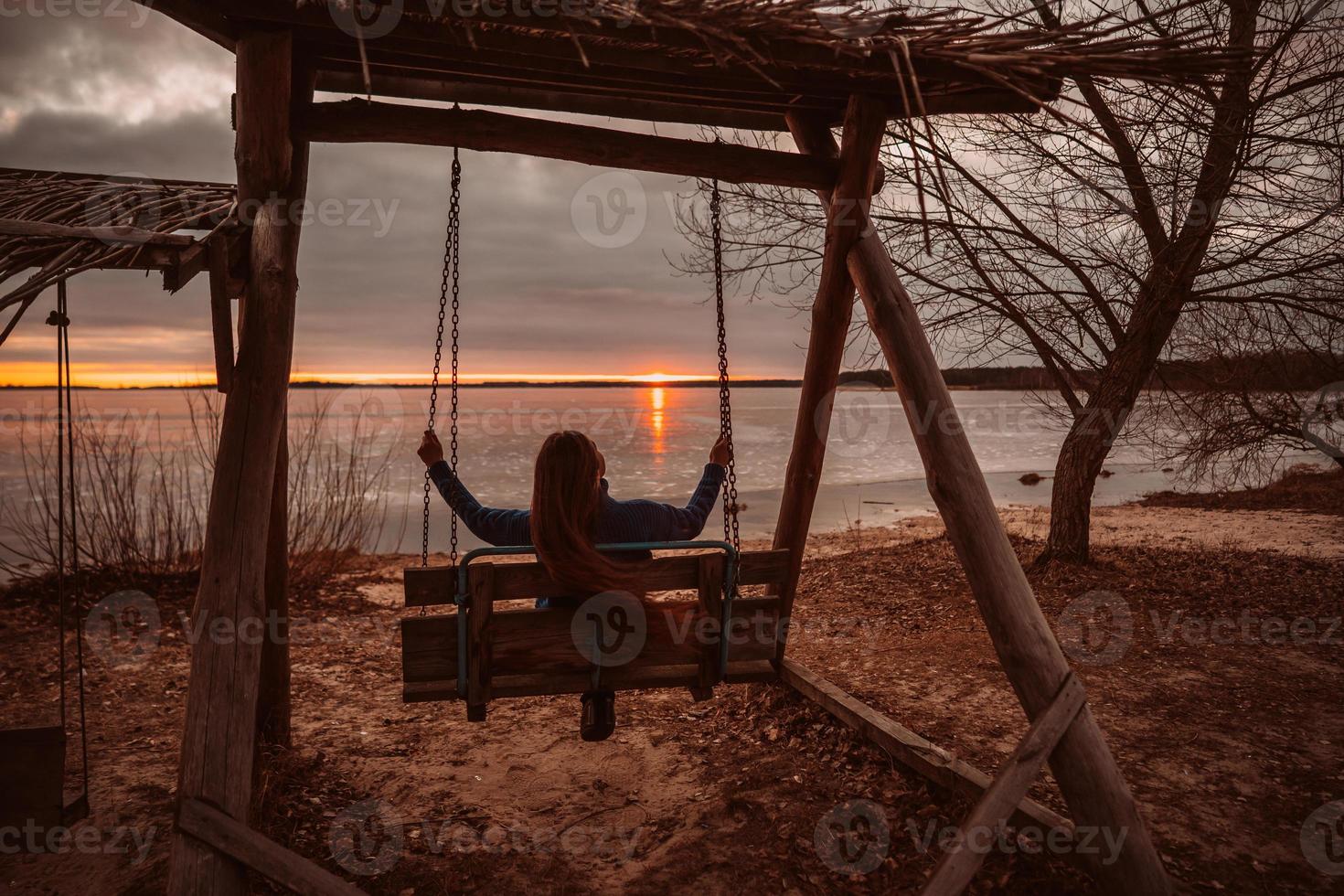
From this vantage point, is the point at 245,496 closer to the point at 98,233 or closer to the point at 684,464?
the point at 98,233

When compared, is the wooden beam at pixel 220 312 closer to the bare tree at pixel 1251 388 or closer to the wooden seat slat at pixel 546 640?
the wooden seat slat at pixel 546 640

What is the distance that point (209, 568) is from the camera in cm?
263

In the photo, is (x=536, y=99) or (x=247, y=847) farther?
(x=536, y=99)

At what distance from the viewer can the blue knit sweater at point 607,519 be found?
352 cm

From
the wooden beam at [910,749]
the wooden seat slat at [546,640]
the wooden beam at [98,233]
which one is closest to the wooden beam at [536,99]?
the wooden beam at [98,233]

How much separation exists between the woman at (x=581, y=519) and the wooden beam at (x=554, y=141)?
4.21 ft

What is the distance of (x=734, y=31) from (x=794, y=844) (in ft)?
10.6

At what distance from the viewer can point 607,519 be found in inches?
138

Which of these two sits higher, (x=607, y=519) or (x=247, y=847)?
(x=607, y=519)

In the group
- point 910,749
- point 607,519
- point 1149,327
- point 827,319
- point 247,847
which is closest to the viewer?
point 247,847

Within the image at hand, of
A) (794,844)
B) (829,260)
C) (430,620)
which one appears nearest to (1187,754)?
(794,844)

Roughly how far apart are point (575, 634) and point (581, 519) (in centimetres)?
47

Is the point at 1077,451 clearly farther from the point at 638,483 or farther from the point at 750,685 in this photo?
the point at 638,483

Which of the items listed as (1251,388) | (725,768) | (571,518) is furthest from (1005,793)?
(1251,388)
